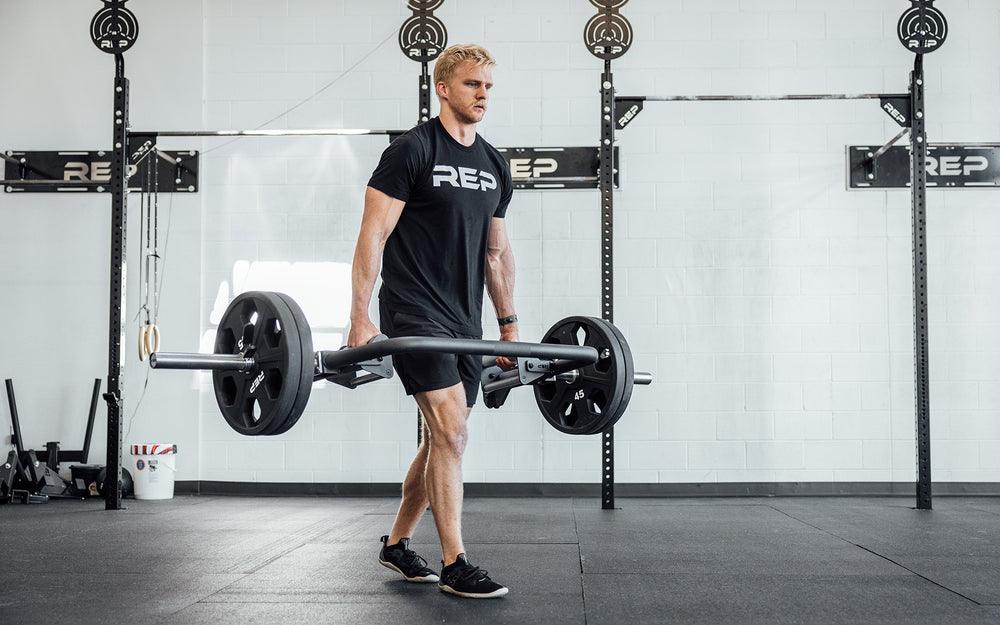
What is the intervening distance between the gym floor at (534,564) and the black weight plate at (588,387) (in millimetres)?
471

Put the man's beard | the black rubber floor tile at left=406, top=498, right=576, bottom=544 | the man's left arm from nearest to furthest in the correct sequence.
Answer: the man's beard < the man's left arm < the black rubber floor tile at left=406, top=498, right=576, bottom=544

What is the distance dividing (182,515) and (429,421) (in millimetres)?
2495

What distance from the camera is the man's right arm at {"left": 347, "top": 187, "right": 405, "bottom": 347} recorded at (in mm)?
2361

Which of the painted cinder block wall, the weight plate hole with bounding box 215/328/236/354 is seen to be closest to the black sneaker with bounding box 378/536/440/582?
the weight plate hole with bounding box 215/328/236/354

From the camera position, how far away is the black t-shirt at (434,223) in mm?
2455

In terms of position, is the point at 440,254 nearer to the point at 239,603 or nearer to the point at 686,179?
the point at 239,603

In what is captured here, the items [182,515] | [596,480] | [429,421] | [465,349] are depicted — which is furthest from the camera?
[596,480]

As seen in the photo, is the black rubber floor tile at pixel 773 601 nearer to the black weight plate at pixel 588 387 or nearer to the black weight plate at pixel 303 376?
the black weight plate at pixel 588 387

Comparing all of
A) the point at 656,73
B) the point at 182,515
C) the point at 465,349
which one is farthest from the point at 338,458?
the point at 465,349

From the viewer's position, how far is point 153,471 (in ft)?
17.1

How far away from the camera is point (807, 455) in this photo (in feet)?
17.8

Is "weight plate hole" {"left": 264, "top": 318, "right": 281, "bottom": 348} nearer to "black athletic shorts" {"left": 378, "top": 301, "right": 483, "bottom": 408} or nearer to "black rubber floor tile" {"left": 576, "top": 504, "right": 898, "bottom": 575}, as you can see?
"black athletic shorts" {"left": 378, "top": 301, "right": 483, "bottom": 408}

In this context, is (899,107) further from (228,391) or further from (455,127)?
(228,391)

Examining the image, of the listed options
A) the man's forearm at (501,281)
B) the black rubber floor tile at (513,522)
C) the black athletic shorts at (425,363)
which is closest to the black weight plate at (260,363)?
the black athletic shorts at (425,363)
